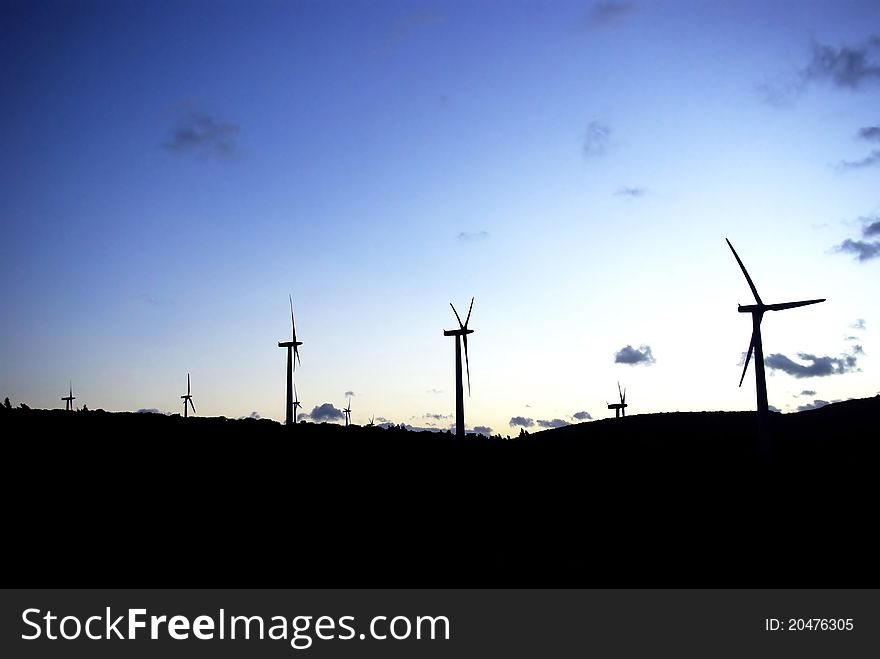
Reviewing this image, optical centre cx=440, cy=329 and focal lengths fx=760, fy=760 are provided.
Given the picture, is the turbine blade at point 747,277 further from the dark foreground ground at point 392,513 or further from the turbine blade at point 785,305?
the dark foreground ground at point 392,513

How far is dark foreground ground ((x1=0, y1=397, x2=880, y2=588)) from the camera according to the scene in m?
36.1

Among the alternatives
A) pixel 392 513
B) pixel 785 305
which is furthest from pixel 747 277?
pixel 392 513

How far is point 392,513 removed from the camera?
45.5m

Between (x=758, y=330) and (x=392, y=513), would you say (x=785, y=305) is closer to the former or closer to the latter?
(x=758, y=330)

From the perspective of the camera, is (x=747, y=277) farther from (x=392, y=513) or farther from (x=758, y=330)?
(x=392, y=513)

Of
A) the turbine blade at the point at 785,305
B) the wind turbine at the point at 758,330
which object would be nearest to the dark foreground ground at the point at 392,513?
the wind turbine at the point at 758,330

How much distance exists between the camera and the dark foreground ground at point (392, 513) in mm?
36094

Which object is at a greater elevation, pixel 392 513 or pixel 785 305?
pixel 785 305

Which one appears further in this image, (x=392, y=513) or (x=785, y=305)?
(x=785, y=305)

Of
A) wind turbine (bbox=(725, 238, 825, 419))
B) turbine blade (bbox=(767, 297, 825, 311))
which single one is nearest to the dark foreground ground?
wind turbine (bbox=(725, 238, 825, 419))

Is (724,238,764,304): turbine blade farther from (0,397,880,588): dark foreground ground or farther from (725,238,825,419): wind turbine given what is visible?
(0,397,880,588): dark foreground ground
